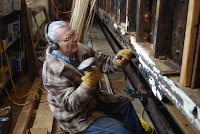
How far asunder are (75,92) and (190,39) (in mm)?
1056

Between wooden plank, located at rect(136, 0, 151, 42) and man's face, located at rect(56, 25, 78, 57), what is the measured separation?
46.6 inches

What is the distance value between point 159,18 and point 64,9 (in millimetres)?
12593

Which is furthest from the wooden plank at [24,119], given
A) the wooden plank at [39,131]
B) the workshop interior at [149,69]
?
the wooden plank at [39,131]

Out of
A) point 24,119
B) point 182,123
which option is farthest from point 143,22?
point 24,119

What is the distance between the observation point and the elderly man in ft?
6.48

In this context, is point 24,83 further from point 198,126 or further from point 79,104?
point 198,126

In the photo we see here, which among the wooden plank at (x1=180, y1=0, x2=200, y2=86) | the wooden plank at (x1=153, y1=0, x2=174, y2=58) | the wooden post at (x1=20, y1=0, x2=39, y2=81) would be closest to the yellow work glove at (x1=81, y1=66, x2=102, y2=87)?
the wooden plank at (x1=180, y1=0, x2=200, y2=86)

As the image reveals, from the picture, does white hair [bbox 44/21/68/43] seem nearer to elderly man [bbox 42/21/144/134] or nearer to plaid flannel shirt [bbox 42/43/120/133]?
elderly man [bbox 42/21/144/134]

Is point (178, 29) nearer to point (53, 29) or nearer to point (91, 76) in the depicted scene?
point (91, 76)

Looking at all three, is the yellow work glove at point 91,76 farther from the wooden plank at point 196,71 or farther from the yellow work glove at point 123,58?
the wooden plank at point 196,71

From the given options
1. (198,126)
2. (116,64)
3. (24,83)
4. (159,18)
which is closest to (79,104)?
(116,64)

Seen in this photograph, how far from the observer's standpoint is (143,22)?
3082 millimetres

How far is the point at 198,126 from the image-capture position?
156 centimetres

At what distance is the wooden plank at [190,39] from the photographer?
1603 mm
